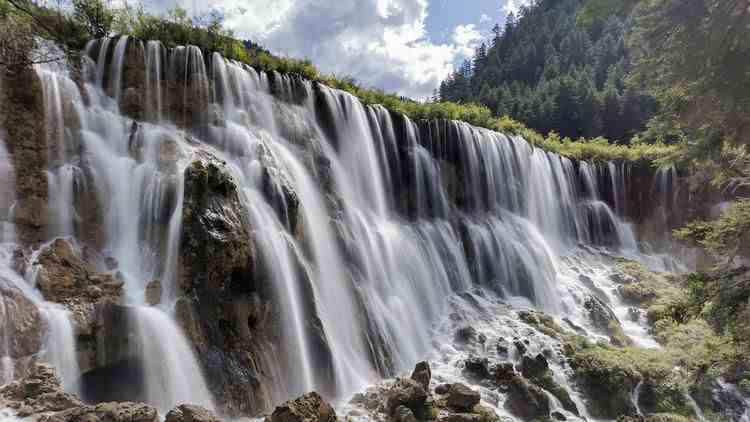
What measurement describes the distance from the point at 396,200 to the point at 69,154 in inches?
394

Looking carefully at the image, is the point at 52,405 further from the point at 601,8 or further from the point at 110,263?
the point at 601,8

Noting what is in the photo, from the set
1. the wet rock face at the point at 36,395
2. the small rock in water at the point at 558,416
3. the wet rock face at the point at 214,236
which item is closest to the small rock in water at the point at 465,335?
the small rock in water at the point at 558,416

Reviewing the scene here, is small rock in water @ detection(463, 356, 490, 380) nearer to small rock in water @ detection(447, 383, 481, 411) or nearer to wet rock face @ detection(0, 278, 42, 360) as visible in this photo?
small rock in water @ detection(447, 383, 481, 411)

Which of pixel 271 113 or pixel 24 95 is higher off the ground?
pixel 271 113

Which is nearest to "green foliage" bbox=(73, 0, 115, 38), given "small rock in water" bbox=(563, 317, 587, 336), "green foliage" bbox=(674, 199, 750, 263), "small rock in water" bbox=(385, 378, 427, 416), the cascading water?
the cascading water

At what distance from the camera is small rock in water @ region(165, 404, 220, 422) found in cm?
563

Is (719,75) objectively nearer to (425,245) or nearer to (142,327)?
(142,327)

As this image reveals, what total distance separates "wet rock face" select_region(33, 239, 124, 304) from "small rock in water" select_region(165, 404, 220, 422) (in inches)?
105

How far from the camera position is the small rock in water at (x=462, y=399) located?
8484 millimetres

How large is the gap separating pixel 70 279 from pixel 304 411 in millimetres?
4354

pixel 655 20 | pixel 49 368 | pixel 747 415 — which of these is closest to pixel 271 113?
pixel 49 368

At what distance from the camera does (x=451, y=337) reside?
Result: 1240 centimetres

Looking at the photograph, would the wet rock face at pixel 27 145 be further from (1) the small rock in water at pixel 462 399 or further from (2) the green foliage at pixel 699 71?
(2) the green foliage at pixel 699 71

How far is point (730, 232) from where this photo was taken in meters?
6.05
